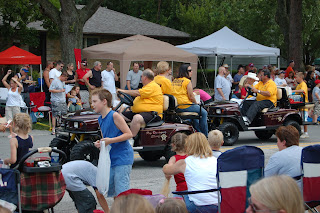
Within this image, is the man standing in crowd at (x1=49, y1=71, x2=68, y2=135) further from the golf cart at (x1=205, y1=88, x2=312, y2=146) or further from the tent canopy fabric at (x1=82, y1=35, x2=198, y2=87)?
the golf cart at (x1=205, y1=88, x2=312, y2=146)

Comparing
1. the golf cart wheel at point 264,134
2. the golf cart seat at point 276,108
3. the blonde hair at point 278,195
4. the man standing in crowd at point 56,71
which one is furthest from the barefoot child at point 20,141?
the man standing in crowd at point 56,71

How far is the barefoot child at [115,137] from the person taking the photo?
6.47 m

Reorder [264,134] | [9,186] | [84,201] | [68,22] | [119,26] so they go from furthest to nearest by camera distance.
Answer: [119,26]
[68,22]
[264,134]
[84,201]
[9,186]

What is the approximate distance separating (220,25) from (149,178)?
26.9 m

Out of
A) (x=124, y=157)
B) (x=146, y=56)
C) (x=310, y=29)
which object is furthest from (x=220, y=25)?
(x=124, y=157)

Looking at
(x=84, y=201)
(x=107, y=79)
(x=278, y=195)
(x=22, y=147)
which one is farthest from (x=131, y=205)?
(x=107, y=79)

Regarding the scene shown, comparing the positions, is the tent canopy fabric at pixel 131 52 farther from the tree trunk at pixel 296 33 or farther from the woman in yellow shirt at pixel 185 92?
the tree trunk at pixel 296 33

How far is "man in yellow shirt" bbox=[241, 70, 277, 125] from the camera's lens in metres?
13.2

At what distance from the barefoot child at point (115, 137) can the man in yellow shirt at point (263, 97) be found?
724 centimetres

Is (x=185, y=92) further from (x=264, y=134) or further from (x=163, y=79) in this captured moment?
(x=264, y=134)

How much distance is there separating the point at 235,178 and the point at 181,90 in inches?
247

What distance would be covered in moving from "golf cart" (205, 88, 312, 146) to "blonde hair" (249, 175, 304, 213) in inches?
403

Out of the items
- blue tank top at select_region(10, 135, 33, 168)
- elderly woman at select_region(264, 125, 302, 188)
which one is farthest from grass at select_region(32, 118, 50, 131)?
elderly woman at select_region(264, 125, 302, 188)

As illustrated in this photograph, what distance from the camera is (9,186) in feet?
17.3
